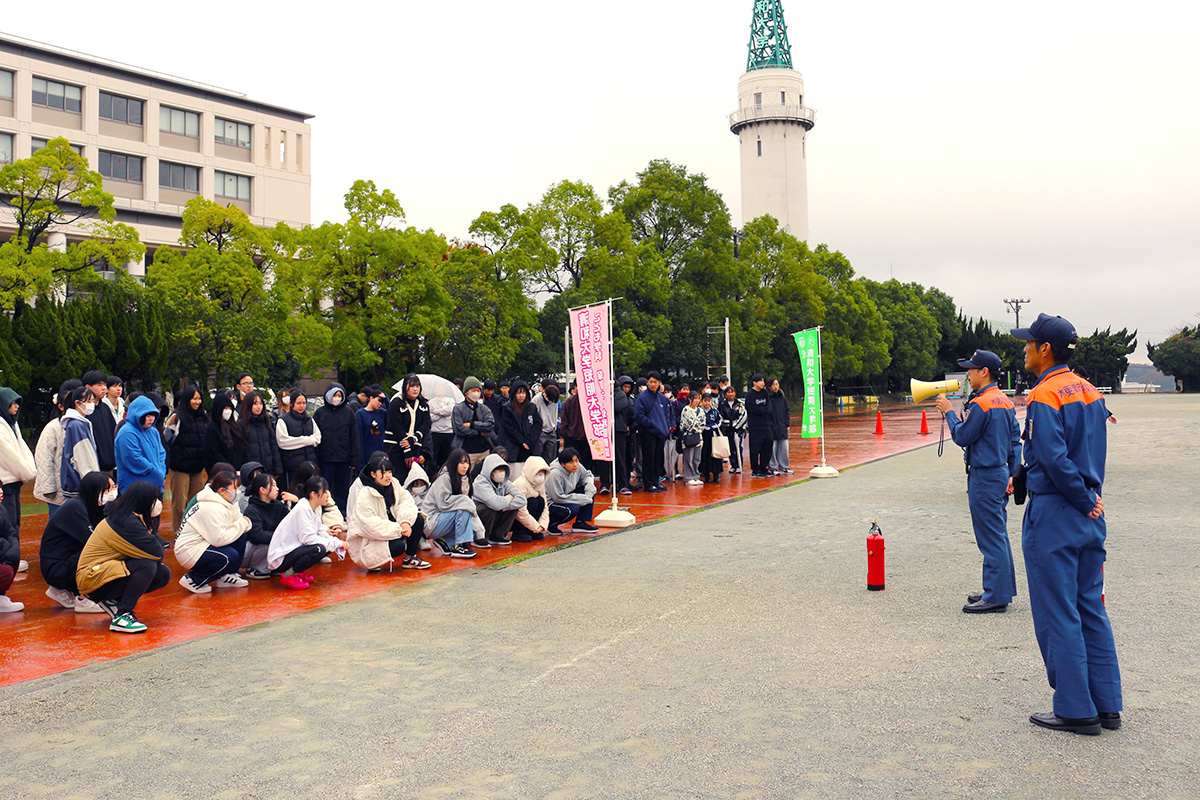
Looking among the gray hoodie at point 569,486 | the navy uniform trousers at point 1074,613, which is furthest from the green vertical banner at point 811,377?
the navy uniform trousers at point 1074,613

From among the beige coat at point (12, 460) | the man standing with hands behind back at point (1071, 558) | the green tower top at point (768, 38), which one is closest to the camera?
the man standing with hands behind back at point (1071, 558)

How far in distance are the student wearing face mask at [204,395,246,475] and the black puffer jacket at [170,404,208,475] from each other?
0.23 meters

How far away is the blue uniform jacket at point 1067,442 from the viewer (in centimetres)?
A: 414

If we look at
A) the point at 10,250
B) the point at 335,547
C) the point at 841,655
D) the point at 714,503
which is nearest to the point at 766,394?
the point at 714,503

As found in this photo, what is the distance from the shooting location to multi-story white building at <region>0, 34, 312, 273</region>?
42.9 metres

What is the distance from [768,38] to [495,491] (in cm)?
7168

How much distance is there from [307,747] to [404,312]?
27.6m

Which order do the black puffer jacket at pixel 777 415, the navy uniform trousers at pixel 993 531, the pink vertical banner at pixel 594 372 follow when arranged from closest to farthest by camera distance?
the navy uniform trousers at pixel 993 531
the pink vertical banner at pixel 594 372
the black puffer jacket at pixel 777 415

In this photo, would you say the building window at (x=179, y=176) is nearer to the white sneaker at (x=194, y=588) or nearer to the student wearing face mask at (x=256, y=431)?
the student wearing face mask at (x=256, y=431)

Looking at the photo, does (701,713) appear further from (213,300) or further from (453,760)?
(213,300)

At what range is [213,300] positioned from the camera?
30734mm

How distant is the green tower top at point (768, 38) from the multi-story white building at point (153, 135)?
3626cm

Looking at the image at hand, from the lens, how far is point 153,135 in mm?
47938

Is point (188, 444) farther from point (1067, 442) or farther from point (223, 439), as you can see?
point (1067, 442)
